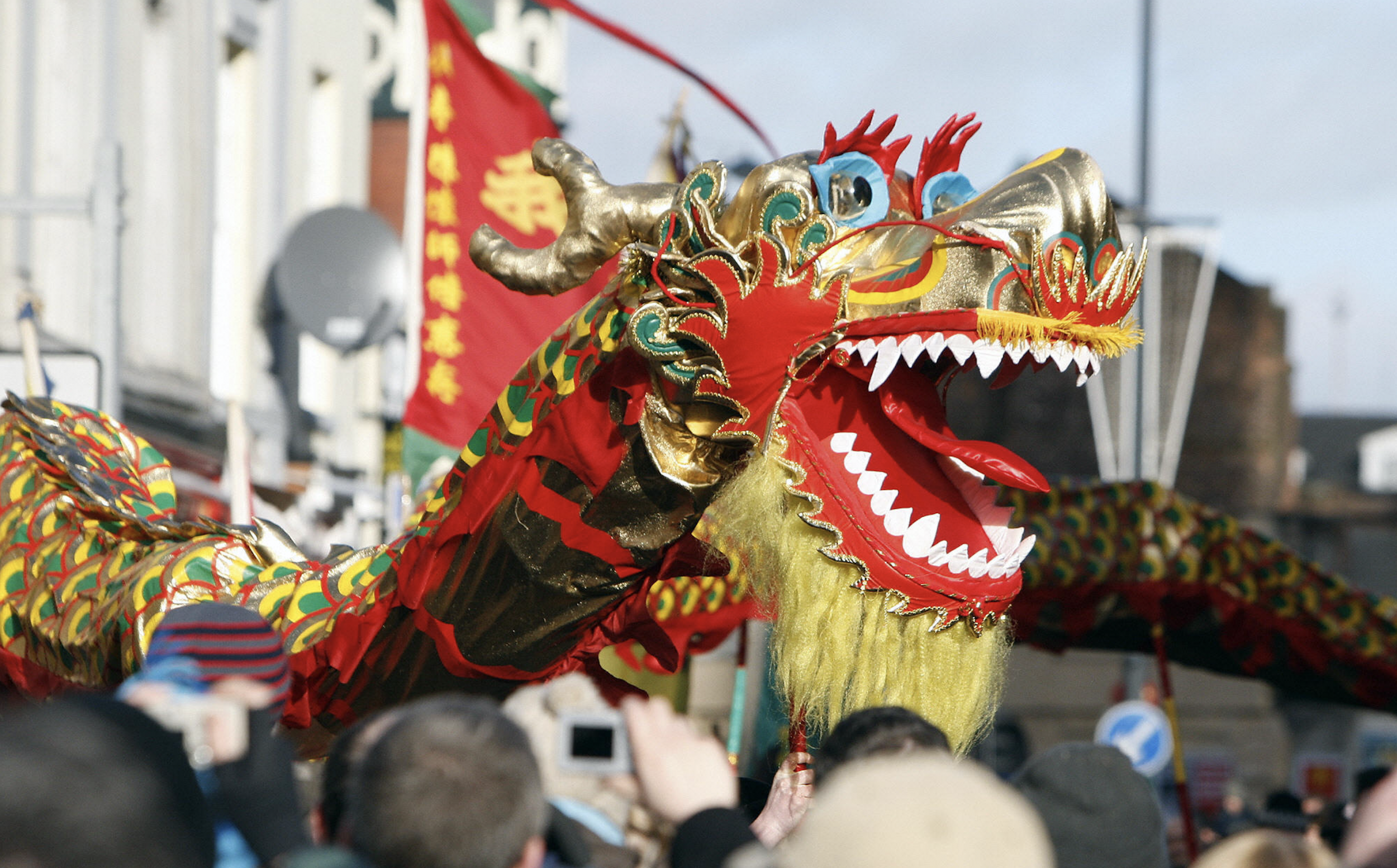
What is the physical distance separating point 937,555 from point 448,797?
1420 millimetres

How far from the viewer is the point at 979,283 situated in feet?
9.35

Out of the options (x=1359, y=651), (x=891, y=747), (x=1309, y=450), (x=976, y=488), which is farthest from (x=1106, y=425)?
(x=1309, y=450)

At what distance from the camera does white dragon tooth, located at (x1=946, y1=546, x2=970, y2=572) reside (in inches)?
116

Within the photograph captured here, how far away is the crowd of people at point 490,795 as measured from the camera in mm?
1509

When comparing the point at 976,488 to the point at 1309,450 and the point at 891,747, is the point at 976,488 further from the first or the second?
the point at 1309,450

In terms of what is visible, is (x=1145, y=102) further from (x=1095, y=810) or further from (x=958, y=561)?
(x=1095, y=810)

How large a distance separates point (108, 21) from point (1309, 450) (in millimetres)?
40609

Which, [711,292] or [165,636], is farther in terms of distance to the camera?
[711,292]

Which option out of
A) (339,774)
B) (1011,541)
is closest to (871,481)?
(1011,541)

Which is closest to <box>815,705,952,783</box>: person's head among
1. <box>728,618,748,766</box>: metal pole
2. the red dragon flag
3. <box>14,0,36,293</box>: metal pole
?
<box>728,618,748,766</box>: metal pole

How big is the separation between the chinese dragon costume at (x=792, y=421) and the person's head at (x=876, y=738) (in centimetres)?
45

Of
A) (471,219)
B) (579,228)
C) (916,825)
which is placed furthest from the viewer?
(471,219)

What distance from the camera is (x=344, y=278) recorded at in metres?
10.7

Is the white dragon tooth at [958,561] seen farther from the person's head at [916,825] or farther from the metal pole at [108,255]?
the metal pole at [108,255]
